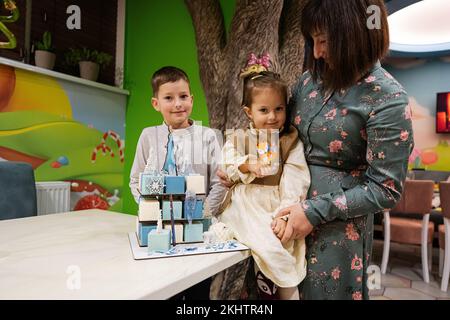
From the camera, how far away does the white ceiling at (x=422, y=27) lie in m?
4.16

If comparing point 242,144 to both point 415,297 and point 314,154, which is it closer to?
point 314,154

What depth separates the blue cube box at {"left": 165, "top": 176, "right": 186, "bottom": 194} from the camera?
91cm

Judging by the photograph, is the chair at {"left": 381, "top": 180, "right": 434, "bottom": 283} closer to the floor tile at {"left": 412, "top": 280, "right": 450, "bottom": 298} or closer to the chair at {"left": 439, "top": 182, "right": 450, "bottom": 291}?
the floor tile at {"left": 412, "top": 280, "right": 450, "bottom": 298}

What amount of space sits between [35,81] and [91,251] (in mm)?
2063

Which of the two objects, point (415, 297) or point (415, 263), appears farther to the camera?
point (415, 263)

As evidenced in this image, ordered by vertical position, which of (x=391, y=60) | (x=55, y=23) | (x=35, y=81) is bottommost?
(x=35, y=81)

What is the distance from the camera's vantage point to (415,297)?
103 inches

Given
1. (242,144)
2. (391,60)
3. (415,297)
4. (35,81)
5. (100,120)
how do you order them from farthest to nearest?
(391,60), (100,120), (415,297), (35,81), (242,144)

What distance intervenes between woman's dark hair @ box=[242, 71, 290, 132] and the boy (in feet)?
0.79

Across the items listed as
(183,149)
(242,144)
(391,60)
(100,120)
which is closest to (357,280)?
(242,144)

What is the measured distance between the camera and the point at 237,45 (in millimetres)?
1864

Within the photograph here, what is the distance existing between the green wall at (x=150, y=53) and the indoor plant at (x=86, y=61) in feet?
0.91

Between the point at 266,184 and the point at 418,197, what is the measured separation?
9.00 feet

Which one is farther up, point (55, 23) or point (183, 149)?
point (55, 23)
